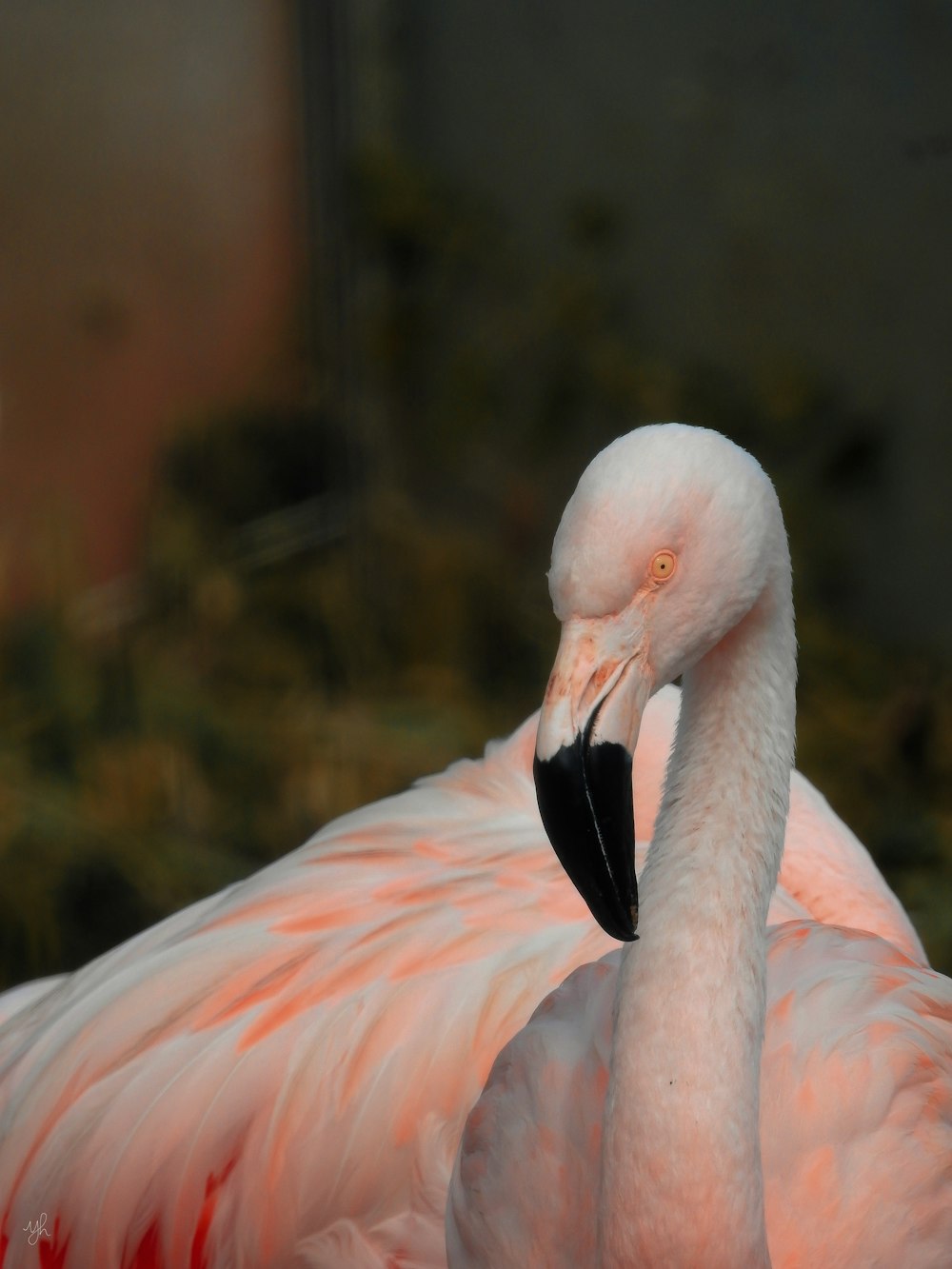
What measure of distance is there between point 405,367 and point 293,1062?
12.1 feet

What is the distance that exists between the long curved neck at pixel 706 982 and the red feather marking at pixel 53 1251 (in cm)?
75

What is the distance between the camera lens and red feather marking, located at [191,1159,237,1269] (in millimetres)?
1779

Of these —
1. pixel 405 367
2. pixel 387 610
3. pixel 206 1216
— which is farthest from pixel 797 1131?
pixel 405 367

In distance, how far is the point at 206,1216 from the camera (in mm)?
1783

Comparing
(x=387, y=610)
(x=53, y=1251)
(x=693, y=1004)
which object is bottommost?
(x=387, y=610)

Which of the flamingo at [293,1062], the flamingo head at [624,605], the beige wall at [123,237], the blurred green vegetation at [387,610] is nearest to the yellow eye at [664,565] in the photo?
the flamingo head at [624,605]

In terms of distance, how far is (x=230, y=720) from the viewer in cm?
423

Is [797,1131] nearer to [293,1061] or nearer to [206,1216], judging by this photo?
[293,1061]

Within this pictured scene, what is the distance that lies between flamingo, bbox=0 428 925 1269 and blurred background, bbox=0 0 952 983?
160cm

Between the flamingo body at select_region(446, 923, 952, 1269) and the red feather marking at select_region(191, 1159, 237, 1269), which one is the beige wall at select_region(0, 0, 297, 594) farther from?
the flamingo body at select_region(446, 923, 952, 1269)
